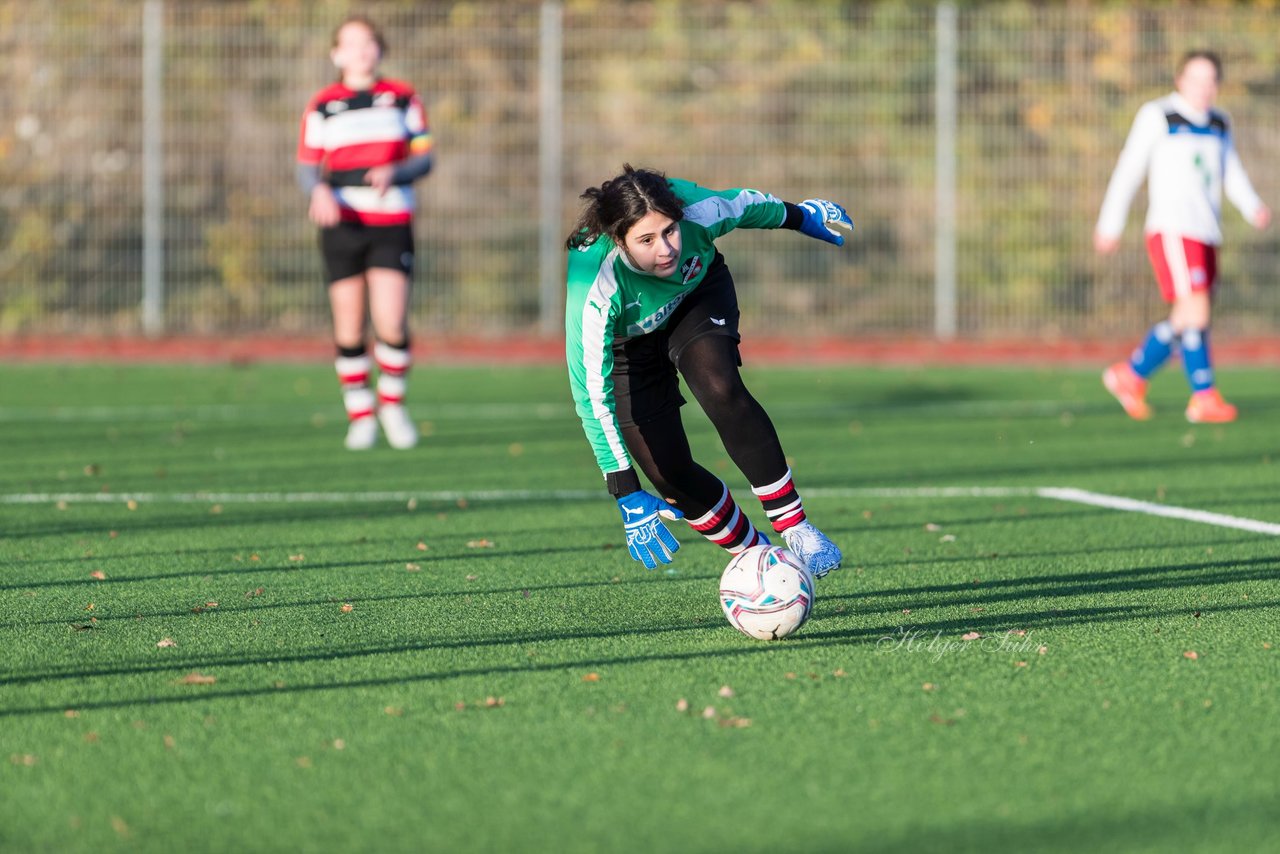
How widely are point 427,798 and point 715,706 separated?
0.91 m

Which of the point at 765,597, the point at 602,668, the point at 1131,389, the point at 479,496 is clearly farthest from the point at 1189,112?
the point at 602,668

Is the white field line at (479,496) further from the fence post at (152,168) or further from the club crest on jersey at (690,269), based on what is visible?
the fence post at (152,168)

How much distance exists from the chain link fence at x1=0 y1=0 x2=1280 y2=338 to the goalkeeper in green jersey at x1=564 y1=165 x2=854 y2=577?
1269 centimetres

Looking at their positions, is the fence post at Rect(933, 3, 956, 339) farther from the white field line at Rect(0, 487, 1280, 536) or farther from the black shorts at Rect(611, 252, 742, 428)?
the black shorts at Rect(611, 252, 742, 428)

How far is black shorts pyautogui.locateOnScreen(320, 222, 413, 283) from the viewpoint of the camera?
33.5ft

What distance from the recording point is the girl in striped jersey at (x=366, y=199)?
1007cm

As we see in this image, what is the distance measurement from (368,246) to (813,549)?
544 cm

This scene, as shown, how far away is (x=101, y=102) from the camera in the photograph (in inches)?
Answer: 719

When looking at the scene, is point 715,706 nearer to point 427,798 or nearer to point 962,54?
point 427,798

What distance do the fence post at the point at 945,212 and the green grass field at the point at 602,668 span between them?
8804mm

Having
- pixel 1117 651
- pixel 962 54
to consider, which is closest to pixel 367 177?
pixel 1117 651

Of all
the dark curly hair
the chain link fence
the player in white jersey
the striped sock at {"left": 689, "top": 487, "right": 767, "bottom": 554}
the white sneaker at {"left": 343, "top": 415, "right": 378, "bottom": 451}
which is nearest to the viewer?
the dark curly hair

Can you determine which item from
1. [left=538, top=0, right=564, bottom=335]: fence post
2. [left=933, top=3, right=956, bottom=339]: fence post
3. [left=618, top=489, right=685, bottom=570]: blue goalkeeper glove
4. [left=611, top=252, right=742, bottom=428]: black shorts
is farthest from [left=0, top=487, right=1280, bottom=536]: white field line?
[left=933, top=3, right=956, bottom=339]: fence post

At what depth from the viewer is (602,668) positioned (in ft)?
15.3
